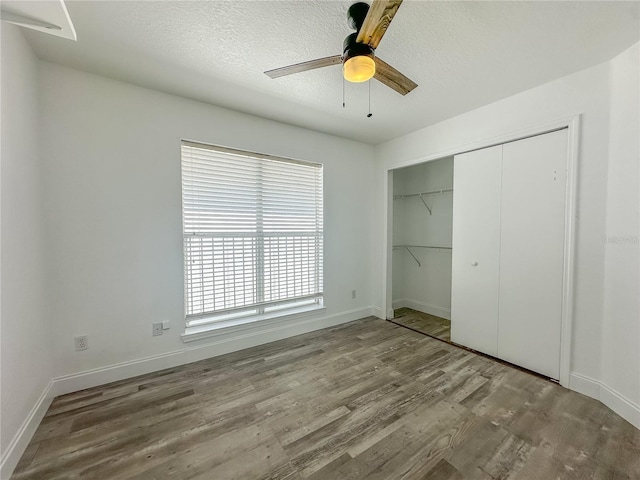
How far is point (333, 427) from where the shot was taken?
1676 mm

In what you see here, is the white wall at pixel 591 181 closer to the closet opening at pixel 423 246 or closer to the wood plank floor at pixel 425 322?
the wood plank floor at pixel 425 322

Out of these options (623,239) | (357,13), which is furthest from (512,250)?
(357,13)

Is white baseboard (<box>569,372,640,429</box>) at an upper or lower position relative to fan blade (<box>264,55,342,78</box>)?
lower

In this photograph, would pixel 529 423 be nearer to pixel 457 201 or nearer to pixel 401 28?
pixel 457 201

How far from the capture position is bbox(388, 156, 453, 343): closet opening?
3752mm

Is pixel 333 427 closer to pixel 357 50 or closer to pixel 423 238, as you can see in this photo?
pixel 357 50

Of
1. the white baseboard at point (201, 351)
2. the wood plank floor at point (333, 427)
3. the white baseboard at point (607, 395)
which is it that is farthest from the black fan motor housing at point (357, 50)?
the white baseboard at point (607, 395)

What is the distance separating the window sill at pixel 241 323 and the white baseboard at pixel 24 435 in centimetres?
94

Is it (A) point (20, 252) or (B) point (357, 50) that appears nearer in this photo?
(B) point (357, 50)

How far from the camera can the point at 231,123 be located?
2.68m

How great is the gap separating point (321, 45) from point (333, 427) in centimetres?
262

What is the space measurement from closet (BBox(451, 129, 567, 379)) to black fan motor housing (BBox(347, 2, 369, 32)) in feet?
→ 6.38

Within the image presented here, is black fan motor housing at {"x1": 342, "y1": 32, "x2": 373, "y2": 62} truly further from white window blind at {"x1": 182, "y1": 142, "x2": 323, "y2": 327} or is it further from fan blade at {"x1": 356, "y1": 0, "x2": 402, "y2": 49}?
white window blind at {"x1": 182, "y1": 142, "x2": 323, "y2": 327}

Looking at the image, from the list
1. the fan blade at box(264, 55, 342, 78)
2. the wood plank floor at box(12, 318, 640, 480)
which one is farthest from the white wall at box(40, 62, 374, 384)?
the fan blade at box(264, 55, 342, 78)
